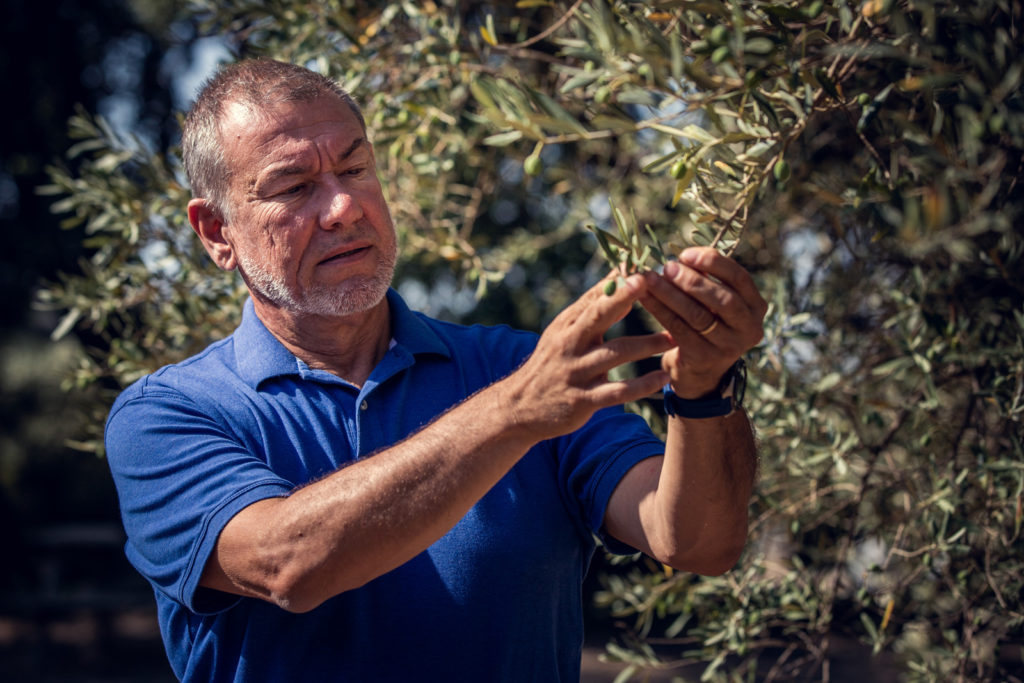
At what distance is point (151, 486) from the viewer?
1.84 m

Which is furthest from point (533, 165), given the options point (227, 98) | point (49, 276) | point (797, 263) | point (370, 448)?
point (49, 276)

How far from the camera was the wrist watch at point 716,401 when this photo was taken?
1622 millimetres

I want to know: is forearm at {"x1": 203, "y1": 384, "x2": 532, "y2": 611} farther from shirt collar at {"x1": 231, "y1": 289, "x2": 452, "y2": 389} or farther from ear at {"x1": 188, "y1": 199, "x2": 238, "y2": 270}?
ear at {"x1": 188, "y1": 199, "x2": 238, "y2": 270}

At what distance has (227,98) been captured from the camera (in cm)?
221

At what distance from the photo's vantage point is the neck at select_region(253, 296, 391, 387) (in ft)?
7.20

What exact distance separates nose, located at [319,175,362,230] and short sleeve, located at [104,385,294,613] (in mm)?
518

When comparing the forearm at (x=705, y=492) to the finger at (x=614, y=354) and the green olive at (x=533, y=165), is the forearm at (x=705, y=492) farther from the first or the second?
the green olive at (x=533, y=165)

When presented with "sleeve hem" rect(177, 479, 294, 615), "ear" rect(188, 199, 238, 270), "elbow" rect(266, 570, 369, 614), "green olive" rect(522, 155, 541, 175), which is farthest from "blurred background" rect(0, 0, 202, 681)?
"green olive" rect(522, 155, 541, 175)

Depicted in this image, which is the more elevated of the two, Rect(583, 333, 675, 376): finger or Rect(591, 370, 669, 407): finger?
Rect(583, 333, 675, 376): finger

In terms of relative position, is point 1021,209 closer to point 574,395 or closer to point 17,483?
point 574,395

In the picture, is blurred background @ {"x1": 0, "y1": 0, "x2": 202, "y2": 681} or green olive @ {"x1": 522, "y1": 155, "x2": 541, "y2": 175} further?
blurred background @ {"x1": 0, "y1": 0, "x2": 202, "y2": 681}

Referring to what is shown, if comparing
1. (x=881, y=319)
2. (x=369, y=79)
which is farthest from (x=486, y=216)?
(x=881, y=319)

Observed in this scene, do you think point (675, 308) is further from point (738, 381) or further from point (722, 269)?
point (738, 381)

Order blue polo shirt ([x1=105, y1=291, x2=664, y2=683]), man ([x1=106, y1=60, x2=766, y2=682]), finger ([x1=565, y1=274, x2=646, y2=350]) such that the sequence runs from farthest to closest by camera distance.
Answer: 1. blue polo shirt ([x1=105, y1=291, x2=664, y2=683])
2. man ([x1=106, y1=60, x2=766, y2=682])
3. finger ([x1=565, y1=274, x2=646, y2=350])
